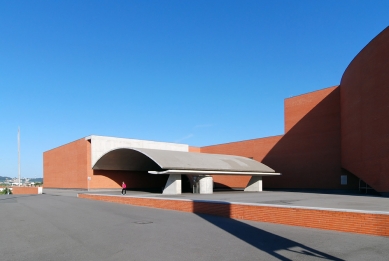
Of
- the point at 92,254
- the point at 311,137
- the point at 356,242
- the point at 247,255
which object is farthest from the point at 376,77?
the point at 92,254

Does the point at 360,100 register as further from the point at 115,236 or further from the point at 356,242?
the point at 115,236

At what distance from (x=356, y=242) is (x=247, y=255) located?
3.10 meters

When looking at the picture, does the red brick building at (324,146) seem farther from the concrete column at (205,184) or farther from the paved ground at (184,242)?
the paved ground at (184,242)

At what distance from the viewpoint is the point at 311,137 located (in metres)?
37.9

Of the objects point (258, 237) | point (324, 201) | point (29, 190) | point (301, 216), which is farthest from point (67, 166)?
point (258, 237)

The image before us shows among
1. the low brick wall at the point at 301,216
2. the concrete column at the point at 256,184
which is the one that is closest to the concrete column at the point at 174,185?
the concrete column at the point at 256,184

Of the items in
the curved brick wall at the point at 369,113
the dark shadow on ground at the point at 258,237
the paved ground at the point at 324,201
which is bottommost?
the paved ground at the point at 324,201

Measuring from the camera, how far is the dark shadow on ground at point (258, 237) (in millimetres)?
7852

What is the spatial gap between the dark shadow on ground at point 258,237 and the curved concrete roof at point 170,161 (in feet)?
48.2

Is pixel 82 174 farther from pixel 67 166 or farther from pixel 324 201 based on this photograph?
pixel 324 201

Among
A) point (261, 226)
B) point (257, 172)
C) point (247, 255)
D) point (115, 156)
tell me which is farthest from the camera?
point (115, 156)

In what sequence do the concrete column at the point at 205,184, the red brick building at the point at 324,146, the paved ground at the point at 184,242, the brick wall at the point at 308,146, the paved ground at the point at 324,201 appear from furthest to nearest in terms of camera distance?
the brick wall at the point at 308,146
the concrete column at the point at 205,184
the red brick building at the point at 324,146
the paved ground at the point at 324,201
the paved ground at the point at 184,242

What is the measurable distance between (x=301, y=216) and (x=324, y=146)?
2710 centimetres

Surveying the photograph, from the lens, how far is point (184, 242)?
925 cm
